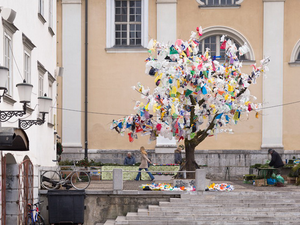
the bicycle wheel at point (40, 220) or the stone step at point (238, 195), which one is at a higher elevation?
the stone step at point (238, 195)

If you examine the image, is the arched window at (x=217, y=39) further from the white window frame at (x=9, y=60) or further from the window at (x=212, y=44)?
the white window frame at (x=9, y=60)

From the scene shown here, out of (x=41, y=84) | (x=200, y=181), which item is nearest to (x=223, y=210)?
(x=200, y=181)

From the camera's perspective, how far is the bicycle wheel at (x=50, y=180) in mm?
21641

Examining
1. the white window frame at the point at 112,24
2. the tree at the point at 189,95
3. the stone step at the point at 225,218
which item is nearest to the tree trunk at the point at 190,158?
the tree at the point at 189,95

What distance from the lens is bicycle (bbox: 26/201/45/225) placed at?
61.8 feet

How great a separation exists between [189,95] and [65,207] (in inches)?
226

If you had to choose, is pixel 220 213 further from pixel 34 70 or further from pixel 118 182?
pixel 34 70

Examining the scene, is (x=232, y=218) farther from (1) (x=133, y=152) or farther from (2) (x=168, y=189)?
(1) (x=133, y=152)

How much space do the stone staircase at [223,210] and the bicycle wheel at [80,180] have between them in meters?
2.12

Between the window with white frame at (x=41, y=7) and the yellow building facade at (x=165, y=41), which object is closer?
the window with white frame at (x=41, y=7)

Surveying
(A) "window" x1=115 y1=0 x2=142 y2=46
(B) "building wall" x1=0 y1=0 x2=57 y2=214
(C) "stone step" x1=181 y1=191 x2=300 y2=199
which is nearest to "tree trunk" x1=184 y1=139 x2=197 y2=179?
(C) "stone step" x1=181 y1=191 x2=300 y2=199

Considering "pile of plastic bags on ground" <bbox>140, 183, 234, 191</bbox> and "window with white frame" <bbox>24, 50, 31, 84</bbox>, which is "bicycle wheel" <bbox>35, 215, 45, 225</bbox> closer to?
"pile of plastic bags on ground" <bbox>140, 183, 234, 191</bbox>

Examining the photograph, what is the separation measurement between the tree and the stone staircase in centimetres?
212

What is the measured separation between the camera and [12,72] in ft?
53.7
